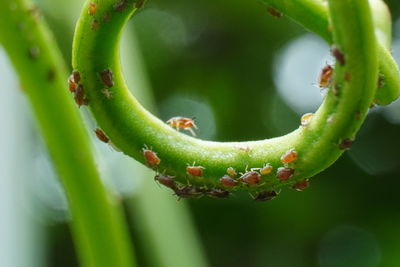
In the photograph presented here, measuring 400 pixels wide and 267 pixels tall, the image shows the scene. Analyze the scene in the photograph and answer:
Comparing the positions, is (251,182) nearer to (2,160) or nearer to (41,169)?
(2,160)

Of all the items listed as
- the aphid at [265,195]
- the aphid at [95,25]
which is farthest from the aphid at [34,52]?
the aphid at [265,195]

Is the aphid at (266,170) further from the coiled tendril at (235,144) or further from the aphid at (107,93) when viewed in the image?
the aphid at (107,93)

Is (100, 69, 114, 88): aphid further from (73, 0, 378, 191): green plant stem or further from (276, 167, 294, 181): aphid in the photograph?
(276, 167, 294, 181): aphid

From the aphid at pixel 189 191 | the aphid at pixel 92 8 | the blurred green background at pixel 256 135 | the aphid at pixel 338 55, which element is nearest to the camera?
the aphid at pixel 338 55

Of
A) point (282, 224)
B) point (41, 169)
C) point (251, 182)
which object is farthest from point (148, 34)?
point (251, 182)

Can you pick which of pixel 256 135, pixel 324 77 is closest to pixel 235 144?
pixel 324 77

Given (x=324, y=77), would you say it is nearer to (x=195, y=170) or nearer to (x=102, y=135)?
(x=195, y=170)

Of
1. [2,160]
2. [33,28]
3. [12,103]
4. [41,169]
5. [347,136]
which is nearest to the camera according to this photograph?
[347,136]
